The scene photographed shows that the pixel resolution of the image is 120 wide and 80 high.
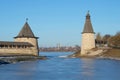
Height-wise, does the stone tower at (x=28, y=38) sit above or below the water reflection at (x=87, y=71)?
above

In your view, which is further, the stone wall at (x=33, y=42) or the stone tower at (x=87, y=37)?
the stone tower at (x=87, y=37)

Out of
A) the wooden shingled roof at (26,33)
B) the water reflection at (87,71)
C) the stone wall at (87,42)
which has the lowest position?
the water reflection at (87,71)

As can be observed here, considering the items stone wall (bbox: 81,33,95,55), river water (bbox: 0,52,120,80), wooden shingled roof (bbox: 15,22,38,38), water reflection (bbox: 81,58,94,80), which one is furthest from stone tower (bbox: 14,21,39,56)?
water reflection (bbox: 81,58,94,80)

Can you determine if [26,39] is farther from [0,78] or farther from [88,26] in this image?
[0,78]

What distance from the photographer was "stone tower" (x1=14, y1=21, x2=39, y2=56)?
59.1m

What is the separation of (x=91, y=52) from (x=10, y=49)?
65.1ft

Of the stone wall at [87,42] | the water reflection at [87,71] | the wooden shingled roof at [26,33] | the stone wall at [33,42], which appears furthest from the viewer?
the stone wall at [87,42]

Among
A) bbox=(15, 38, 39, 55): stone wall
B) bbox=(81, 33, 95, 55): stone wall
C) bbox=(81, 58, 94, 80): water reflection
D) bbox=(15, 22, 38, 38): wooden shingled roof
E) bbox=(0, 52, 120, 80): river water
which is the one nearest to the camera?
bbox=(0, 52, 120, 80): river water

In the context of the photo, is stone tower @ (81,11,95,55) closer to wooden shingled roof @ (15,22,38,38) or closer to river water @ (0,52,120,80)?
wooden shingled roof @ (15,22,38,38)

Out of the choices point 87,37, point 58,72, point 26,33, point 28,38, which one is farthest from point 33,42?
point 58,72

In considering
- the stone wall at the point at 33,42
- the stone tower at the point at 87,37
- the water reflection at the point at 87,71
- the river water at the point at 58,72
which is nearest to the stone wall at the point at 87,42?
the stone tower at the point at 87,37

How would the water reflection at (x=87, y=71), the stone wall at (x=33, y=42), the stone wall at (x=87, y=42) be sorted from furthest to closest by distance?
the stone wall at (x=87, y=42)
the stone wall at (x=33, y=42)
the water reflection at (x=87, y=71)

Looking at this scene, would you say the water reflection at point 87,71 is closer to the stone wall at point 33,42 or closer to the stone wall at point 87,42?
the stone wall at point 33,42

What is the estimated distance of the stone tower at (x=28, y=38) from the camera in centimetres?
5912
